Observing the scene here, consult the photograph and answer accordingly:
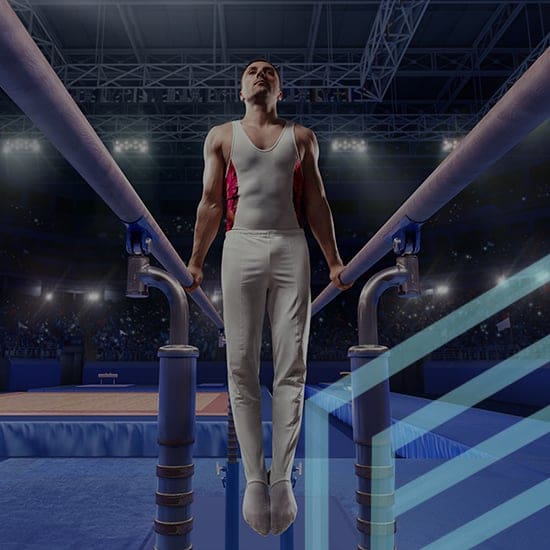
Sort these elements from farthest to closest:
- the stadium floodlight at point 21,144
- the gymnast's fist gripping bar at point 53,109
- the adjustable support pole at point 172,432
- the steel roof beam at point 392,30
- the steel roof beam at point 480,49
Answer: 1. the stadium floodlight at point 21,144
2. the steel roof beam at point 480,49
3. the steel roof beam at point 392,30
4. the adjustable support pole at point 172,432
5. the gymnast's fist gripping bar at point 53,109

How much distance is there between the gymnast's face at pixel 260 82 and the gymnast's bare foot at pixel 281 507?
3.21ft

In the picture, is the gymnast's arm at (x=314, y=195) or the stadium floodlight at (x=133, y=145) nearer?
the gymnast's arm at (x=314, y=195)

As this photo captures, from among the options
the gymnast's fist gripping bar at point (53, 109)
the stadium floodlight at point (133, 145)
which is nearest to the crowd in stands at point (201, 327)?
the stadium floodlight at point (133, 145)

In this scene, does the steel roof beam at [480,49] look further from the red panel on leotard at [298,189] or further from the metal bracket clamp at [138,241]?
the metal bracket clamp at [138,241]

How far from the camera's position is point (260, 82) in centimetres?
125

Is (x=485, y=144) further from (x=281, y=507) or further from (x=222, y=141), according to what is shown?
(x=281, y=507)

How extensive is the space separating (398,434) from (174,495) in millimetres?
4710

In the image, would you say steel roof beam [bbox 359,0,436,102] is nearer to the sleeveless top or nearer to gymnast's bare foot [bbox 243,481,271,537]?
the sleeveless top

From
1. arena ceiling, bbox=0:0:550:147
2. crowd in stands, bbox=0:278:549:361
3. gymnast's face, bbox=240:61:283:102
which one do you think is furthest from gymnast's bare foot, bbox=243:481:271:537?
crowd in stands, bbox=0:278:549:361

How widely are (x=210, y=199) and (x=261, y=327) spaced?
37 cm

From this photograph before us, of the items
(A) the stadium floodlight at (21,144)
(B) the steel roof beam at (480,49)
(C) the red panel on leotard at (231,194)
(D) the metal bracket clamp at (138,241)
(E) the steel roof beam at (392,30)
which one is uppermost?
(B) the steel roof beam at (480,49)

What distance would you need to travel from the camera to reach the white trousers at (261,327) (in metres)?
1.11

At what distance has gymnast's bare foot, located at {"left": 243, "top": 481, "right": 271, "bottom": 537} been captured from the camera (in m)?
1.04

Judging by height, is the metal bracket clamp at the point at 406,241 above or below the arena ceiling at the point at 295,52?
below
